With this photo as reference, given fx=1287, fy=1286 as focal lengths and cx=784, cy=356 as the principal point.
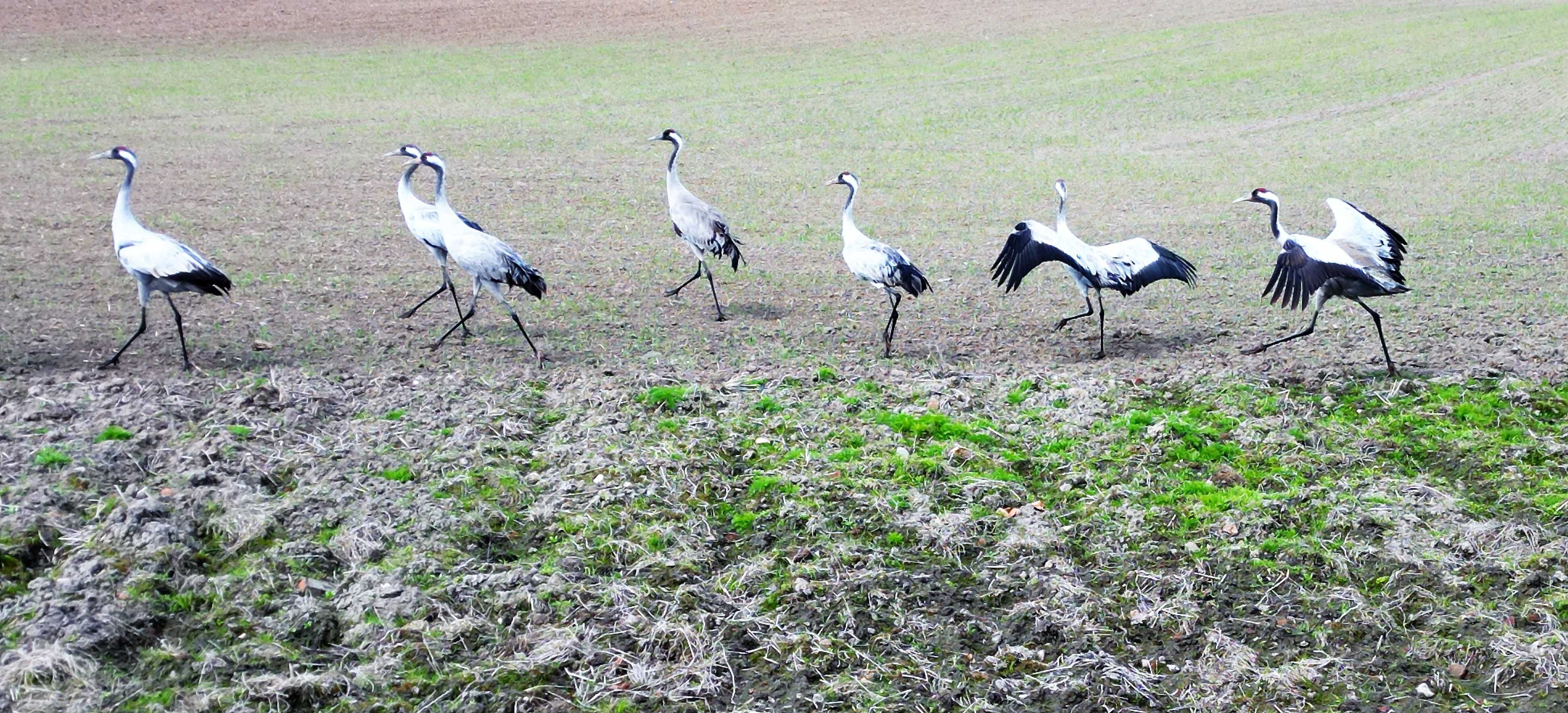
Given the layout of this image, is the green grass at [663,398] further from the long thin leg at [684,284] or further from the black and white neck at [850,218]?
the long thin leg at [684,284]

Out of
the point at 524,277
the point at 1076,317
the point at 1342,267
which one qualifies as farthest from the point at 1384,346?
the point at 524,277

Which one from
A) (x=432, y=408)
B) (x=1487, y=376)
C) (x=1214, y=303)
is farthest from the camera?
A: (x=1214, y=303)

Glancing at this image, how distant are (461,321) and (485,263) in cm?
41

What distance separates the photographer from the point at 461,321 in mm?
8492

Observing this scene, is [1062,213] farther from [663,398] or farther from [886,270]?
[663,398]

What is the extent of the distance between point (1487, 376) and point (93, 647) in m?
7.31

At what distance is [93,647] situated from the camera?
485 centimetres

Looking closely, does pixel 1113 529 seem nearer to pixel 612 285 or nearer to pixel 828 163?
pixel 612 285

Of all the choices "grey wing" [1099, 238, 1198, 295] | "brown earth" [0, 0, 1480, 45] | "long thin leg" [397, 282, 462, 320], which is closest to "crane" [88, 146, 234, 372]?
"long thin leg" [397, 282, 462, 320]

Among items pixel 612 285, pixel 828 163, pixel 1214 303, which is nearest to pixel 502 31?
pixel 828 163

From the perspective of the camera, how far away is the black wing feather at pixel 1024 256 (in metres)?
8.62

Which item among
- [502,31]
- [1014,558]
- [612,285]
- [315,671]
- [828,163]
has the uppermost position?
[502,31]

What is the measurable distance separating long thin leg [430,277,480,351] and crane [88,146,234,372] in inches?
51.0

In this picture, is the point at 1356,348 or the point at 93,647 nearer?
the point at 93,647
